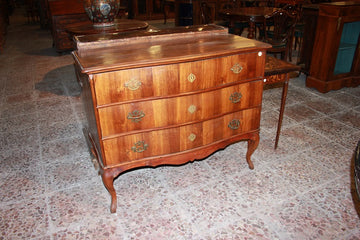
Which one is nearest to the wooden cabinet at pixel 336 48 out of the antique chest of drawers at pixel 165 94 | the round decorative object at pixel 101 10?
the antique chest of drawers at pixel 165 94

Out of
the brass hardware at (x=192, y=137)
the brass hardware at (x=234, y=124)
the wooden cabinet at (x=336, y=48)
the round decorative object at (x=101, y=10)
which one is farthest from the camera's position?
the wooden cabinet at (x=336, y=48)

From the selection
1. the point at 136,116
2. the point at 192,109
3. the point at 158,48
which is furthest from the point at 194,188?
the point at 158,48

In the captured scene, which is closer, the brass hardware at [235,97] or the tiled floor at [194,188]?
the tiled floor at [194,188]

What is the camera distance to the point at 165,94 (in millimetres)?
1875

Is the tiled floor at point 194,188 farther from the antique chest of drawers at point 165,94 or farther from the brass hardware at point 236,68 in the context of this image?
the brass hardware at point 236,68

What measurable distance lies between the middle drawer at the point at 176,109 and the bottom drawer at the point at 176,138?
2.3 inches

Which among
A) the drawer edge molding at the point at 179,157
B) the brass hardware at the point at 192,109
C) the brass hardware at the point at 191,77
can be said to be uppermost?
the brass hardware at the point at 191,77

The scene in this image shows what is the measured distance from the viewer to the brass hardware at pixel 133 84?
1752mm

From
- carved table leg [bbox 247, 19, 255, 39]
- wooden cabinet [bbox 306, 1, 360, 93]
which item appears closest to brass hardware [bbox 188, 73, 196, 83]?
wooden cabinet [bbox 306, 1, 360, 93]

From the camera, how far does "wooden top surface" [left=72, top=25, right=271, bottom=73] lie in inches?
68.6

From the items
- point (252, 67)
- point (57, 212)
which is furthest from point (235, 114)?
point (57, 212)

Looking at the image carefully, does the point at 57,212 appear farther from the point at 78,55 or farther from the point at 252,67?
the point at 252,67

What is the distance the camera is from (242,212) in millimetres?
2092

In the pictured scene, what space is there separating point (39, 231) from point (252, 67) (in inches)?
71.8
